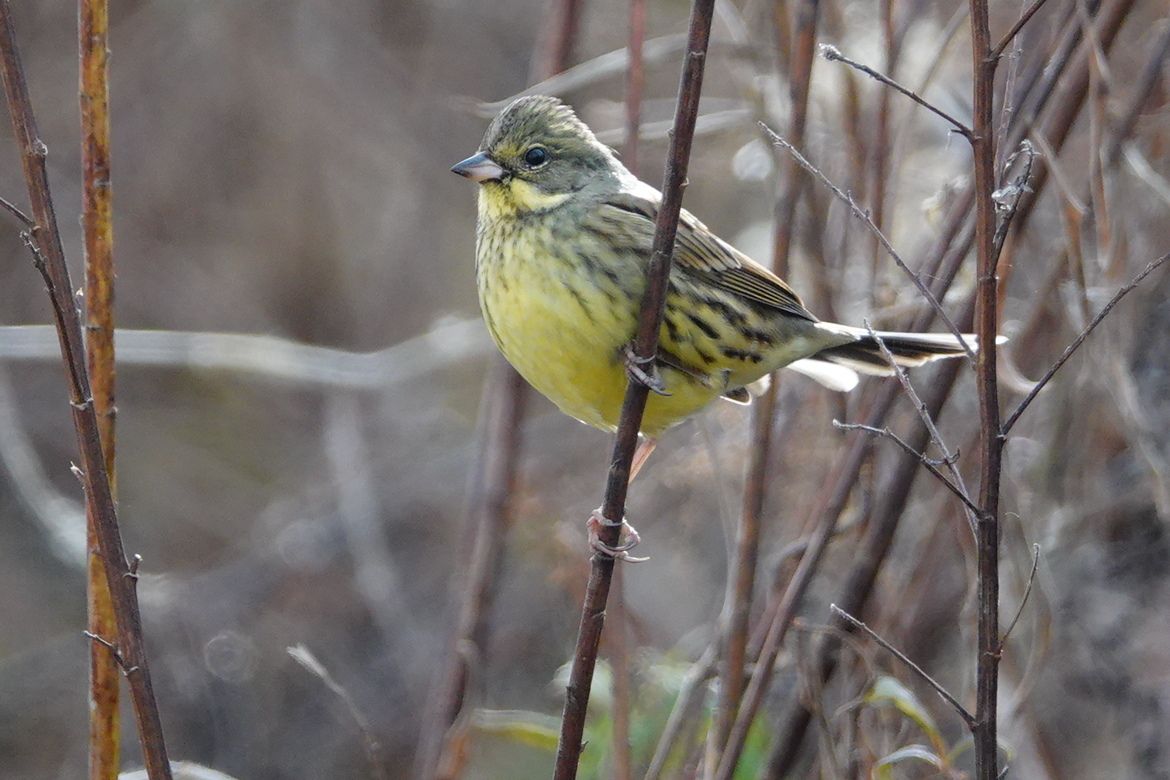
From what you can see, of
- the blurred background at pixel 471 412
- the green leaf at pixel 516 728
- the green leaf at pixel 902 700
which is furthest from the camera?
the blurred background at pixel 471 412

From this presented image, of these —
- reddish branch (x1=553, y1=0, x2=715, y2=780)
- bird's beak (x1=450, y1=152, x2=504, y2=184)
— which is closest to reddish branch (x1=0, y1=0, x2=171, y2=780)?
reddish branch (x1=553, y1=0, x2=715, y2=780)

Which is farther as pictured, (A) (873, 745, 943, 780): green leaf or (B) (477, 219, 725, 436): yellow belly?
(B) (477, 219, 725, 436): yellow belly

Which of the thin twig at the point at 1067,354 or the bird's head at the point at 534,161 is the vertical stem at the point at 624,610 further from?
the thin twig at the point at 1067,354

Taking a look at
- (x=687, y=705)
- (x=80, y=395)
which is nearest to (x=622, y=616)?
(x=687, y=705)

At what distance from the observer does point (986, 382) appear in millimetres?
1760

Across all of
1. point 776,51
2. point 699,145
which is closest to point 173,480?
point 699,145

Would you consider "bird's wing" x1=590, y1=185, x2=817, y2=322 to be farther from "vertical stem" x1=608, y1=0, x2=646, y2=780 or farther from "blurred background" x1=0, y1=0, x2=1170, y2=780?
"blurred background" x1=0, y1=0, x2=1170, y2=780

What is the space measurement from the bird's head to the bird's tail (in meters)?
0.72

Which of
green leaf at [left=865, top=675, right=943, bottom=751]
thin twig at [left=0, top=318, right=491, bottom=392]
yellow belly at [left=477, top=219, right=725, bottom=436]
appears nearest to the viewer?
green leaf at [left=865, top=675, right=943, bottom=751]

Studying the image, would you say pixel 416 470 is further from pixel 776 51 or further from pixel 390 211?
pixel 776 51

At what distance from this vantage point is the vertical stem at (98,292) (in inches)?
79.7

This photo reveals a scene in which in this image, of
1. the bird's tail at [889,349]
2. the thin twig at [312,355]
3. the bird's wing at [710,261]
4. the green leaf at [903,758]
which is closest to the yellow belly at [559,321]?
the bird's wing at [710,261]

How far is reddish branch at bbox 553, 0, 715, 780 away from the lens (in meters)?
1.98

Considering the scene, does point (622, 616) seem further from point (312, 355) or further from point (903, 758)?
point (312, 355)
